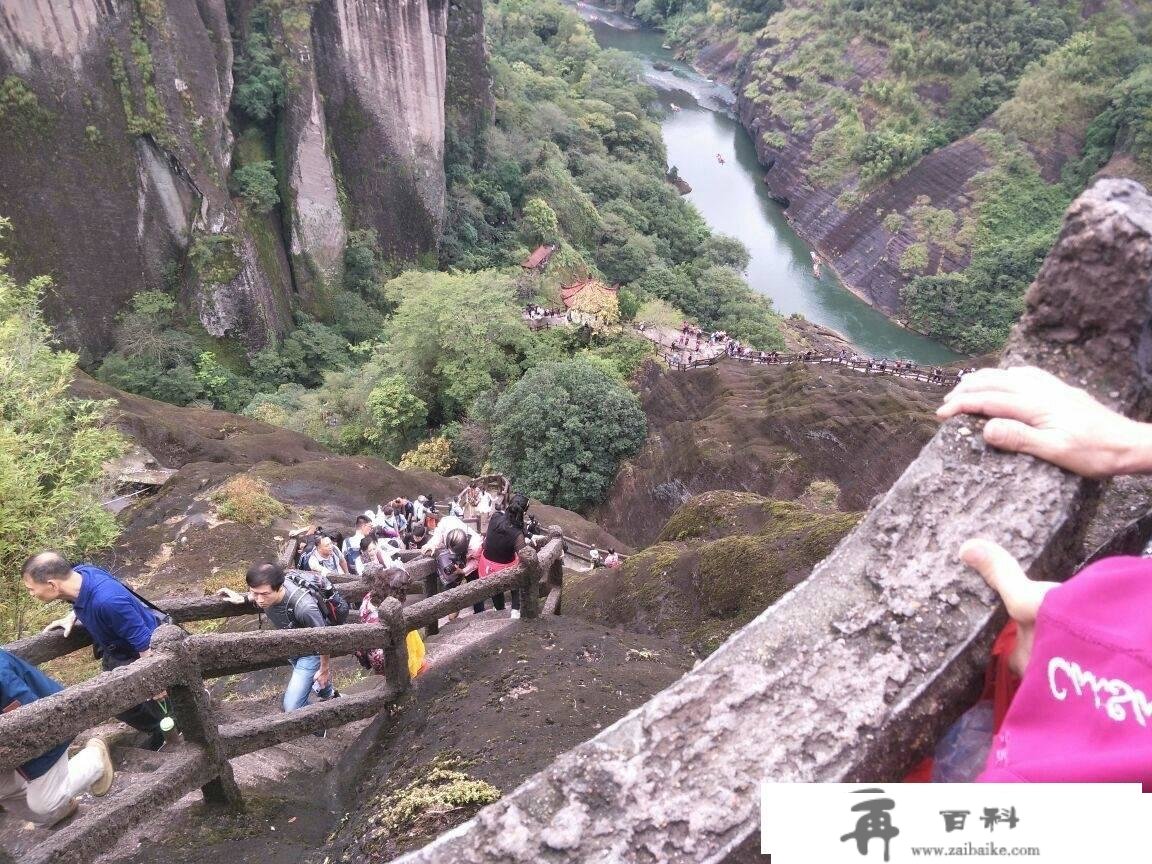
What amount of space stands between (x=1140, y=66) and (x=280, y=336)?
5432 cm

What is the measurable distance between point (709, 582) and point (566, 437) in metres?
14.0

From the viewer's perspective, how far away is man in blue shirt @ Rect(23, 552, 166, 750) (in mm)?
3547

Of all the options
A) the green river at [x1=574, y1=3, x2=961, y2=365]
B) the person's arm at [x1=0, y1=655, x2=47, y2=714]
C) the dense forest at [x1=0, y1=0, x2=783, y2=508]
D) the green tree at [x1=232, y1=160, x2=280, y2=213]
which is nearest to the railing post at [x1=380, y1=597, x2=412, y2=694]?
the person's arm at [x1=0, y1=655, x2=47, y2=714]

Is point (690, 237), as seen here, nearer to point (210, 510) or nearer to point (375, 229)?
point (375, 229)

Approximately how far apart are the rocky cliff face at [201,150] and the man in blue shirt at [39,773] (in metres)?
25.8

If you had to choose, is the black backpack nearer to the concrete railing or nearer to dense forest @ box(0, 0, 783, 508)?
the concrete railing

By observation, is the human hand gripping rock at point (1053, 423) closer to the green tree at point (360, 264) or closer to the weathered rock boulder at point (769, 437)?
the weathered rock boulder at point (769, 437)

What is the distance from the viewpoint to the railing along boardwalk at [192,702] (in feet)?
8.84

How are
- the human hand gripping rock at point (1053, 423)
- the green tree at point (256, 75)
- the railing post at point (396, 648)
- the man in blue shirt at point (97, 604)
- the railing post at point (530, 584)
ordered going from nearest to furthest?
the human hand gripping rock at point (1053, 423)
the man in blue shirt at point (97, 604)
the railing post at point (396, 648)
the railing post at point (530, 584)
the green tree at point (256, 75)

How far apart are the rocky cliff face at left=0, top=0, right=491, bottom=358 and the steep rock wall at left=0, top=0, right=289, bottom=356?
0.05m

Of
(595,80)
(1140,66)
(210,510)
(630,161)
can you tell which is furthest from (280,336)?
(1140,66)

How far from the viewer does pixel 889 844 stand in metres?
1.49

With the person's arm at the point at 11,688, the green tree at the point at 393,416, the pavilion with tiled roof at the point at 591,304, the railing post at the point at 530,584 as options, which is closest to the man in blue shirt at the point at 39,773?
the person's arm at the point at 11,688

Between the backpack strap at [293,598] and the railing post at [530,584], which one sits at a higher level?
the backpack strap at [293,598]
